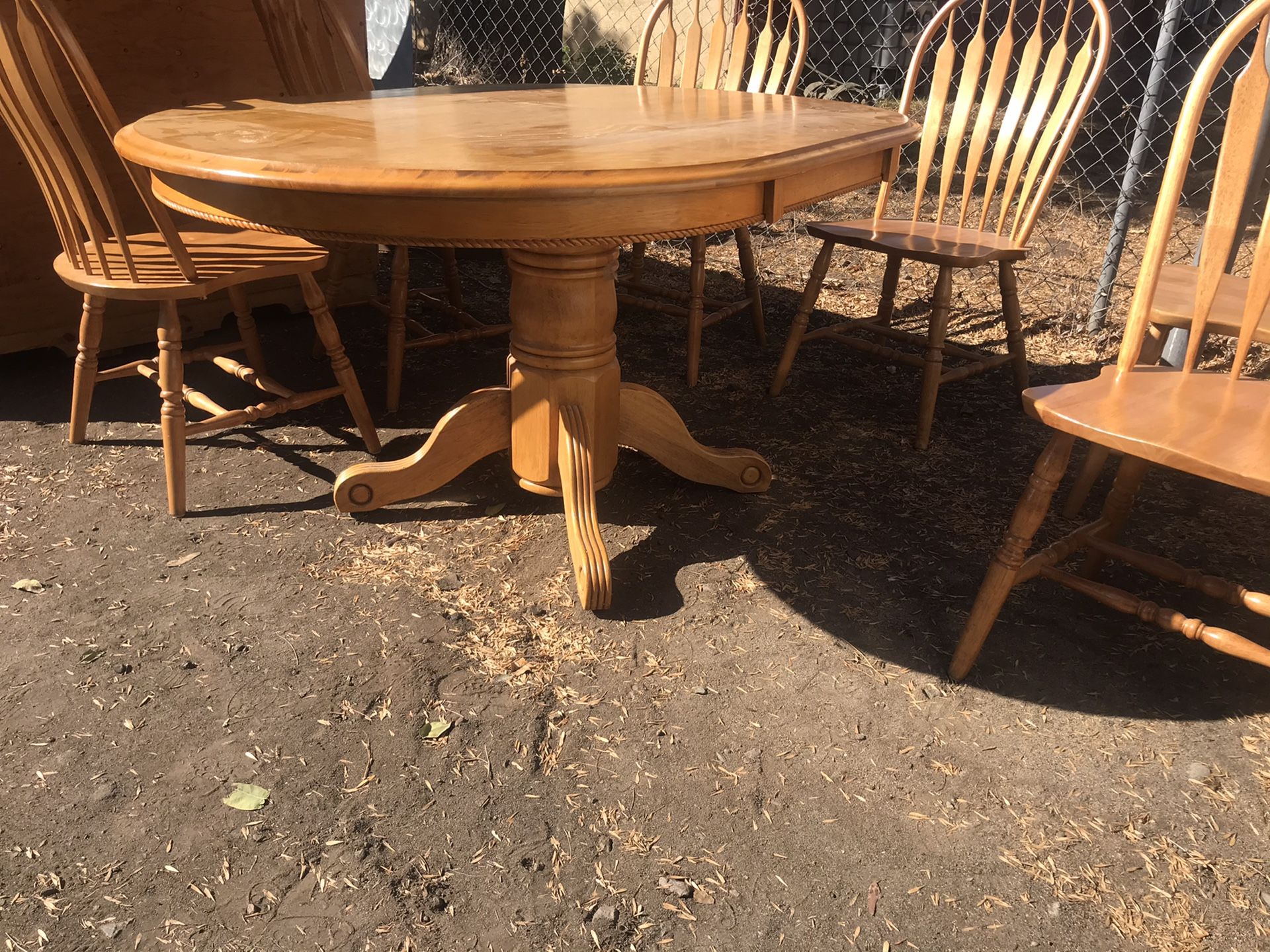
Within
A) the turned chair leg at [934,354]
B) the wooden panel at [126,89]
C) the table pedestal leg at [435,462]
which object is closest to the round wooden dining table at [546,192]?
the table pedestal leg at [435,462]

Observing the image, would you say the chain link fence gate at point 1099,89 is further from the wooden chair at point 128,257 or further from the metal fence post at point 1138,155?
Answer: the wooden chair at point 128,257

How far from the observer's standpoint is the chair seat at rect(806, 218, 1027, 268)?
265 cm

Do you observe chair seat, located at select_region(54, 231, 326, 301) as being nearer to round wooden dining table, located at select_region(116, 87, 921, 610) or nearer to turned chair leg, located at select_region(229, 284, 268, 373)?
turned chair leg, located at select_region(229, 284, 268, 373)

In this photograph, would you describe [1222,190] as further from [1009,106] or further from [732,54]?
[732,54]

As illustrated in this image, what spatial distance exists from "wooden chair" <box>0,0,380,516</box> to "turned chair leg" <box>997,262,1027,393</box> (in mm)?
1915

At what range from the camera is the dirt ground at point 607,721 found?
142 centimetres

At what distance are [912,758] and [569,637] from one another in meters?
0.71

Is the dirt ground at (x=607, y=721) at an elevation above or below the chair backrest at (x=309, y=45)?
below

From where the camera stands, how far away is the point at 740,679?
6.21ft

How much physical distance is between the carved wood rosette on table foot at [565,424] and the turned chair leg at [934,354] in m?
0.64

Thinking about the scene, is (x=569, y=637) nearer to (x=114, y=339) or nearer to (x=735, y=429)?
(x=735, y=429)

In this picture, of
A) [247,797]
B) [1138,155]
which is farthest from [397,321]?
[1138,155]

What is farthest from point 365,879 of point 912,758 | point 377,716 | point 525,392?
point 525,392

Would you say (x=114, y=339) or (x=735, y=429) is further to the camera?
(x=114, y=339)
